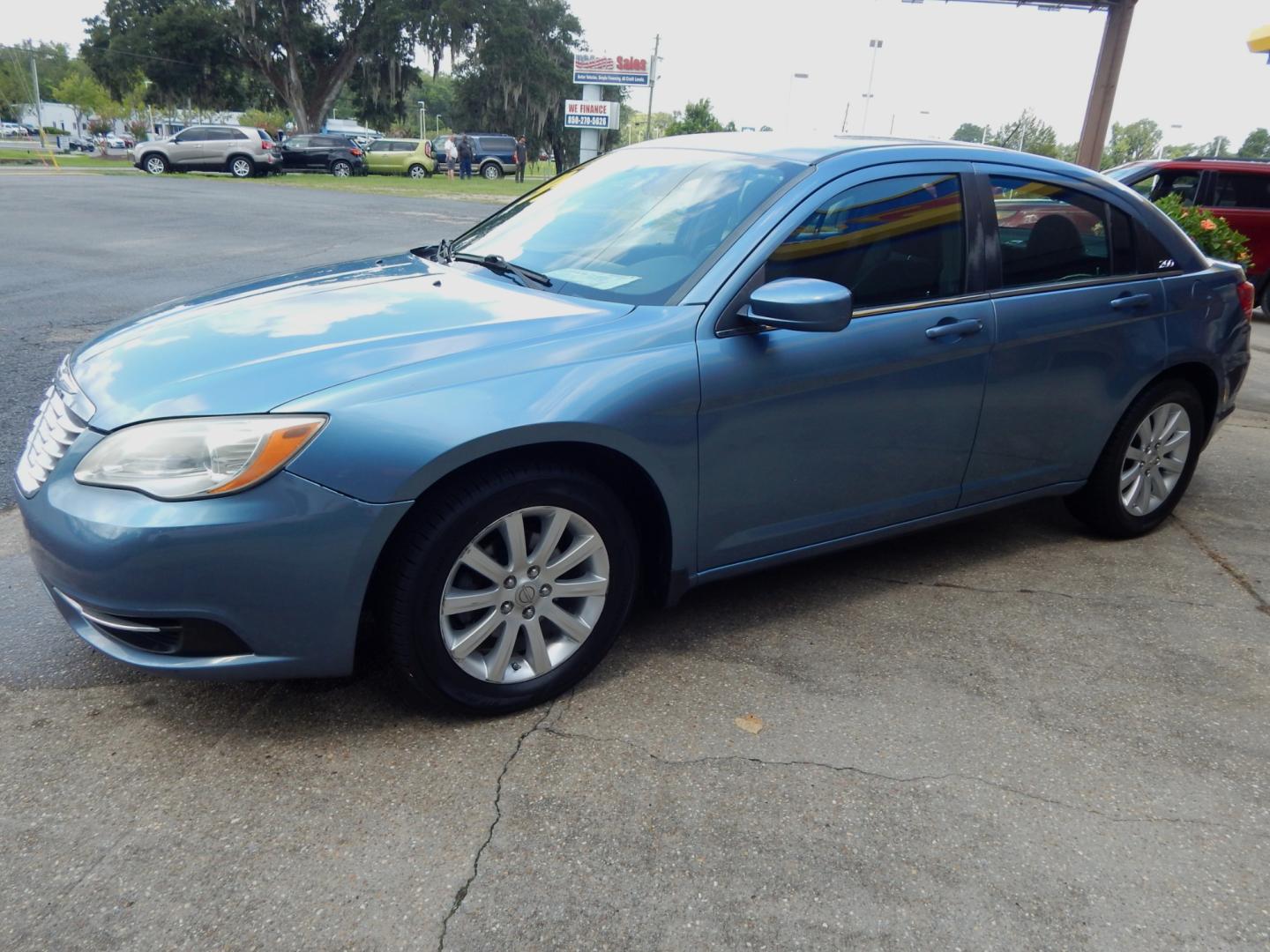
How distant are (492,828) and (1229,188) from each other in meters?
12.9

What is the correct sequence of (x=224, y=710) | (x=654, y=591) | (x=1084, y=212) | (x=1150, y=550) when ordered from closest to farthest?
(x=224, y=710)
(x=654, y=591)
(x=1084, y=212)
(x=1150, y=550)

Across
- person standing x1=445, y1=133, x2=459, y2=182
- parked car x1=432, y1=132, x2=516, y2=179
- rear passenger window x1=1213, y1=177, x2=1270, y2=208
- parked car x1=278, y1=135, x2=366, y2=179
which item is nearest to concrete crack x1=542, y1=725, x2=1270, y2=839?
rear passenger window x1=1213, y1=177, x2=1270, y2=208

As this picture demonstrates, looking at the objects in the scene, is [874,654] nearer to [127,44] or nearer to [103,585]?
[103,585]

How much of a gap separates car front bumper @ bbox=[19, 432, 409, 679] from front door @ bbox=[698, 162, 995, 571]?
109 centimetres

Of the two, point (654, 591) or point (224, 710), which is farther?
point (654, 591)

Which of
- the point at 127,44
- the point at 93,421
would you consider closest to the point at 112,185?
the point at 93,421

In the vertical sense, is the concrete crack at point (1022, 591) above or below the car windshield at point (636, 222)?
below

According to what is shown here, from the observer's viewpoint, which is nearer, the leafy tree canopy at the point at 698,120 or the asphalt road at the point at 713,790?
the asphalt road at the point at 713,790

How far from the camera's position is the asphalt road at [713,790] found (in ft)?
7.18

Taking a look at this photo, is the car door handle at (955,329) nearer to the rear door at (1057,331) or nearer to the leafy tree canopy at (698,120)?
the rear door at (1057,331)

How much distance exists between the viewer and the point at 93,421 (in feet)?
8.52

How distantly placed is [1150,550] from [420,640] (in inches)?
131

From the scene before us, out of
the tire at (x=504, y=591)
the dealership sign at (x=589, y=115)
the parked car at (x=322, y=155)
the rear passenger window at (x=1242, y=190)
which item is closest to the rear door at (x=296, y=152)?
the parked car at (x=322, y=155)

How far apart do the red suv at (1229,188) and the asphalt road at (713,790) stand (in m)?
9.98
